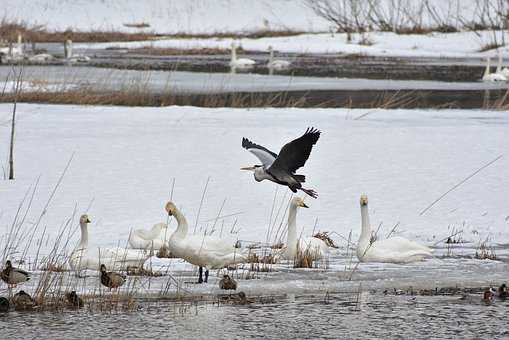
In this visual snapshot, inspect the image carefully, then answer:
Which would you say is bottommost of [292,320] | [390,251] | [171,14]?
[292,320]

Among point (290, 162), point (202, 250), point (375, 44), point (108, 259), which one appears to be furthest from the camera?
point (375, 44)

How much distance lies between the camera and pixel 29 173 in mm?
12828

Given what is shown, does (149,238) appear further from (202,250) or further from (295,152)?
(295,152)

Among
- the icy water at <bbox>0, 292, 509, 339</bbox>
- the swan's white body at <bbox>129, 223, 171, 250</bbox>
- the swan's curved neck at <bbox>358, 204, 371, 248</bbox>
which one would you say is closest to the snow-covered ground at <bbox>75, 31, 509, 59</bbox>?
the swan's curved neck at <bbox>358, 204, 371, 248</bbox>

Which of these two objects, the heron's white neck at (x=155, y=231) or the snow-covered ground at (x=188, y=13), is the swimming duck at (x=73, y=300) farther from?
the snow-covered ground at (x=188, y=13)

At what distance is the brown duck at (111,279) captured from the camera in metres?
7.66

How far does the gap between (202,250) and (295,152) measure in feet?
4.28

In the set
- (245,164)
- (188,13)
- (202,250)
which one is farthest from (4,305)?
(188,13)

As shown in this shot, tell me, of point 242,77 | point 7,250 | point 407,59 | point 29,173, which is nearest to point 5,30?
point 407,59

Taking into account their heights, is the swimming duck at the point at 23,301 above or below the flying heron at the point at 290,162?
below

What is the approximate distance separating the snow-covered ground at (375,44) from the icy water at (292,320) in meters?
34.5

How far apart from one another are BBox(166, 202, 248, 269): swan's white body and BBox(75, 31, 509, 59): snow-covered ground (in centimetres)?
3422

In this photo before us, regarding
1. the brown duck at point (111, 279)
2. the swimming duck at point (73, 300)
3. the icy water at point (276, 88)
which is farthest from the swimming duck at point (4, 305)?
the icy water at point (276, 88)

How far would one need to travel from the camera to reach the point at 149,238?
9.11m
